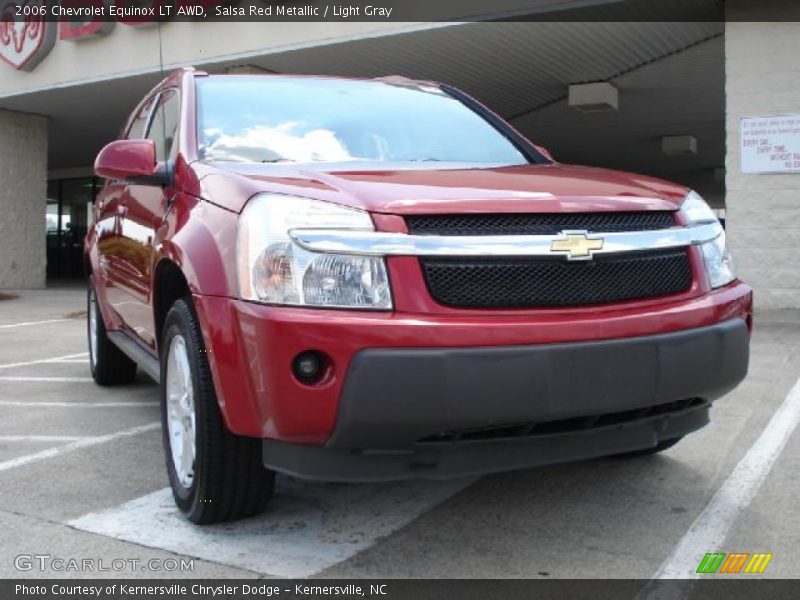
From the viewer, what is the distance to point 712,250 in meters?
3.09

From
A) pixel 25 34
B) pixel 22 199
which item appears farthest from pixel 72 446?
pixel 22 199

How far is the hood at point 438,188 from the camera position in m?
2.64

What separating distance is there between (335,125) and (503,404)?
5.90ft

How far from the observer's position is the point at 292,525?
10.1 feet

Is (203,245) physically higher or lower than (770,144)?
lower

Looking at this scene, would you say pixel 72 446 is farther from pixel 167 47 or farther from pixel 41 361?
pixel 167 47

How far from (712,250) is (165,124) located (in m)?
2.69

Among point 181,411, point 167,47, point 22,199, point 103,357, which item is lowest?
point 103,357

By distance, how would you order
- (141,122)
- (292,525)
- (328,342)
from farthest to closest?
(141,122)
(292,525)
(328,342)

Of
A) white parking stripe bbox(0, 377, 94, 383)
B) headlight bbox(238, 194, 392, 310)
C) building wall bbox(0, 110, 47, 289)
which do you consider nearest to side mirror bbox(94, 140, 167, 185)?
headlight bbox(238, 194, 392, 310)

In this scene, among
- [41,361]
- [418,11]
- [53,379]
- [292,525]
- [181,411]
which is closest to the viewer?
[292,525]

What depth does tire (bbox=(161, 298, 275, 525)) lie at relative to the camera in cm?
280

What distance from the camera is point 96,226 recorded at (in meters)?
5.39

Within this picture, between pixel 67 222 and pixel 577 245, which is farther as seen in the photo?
pixel 67 222
